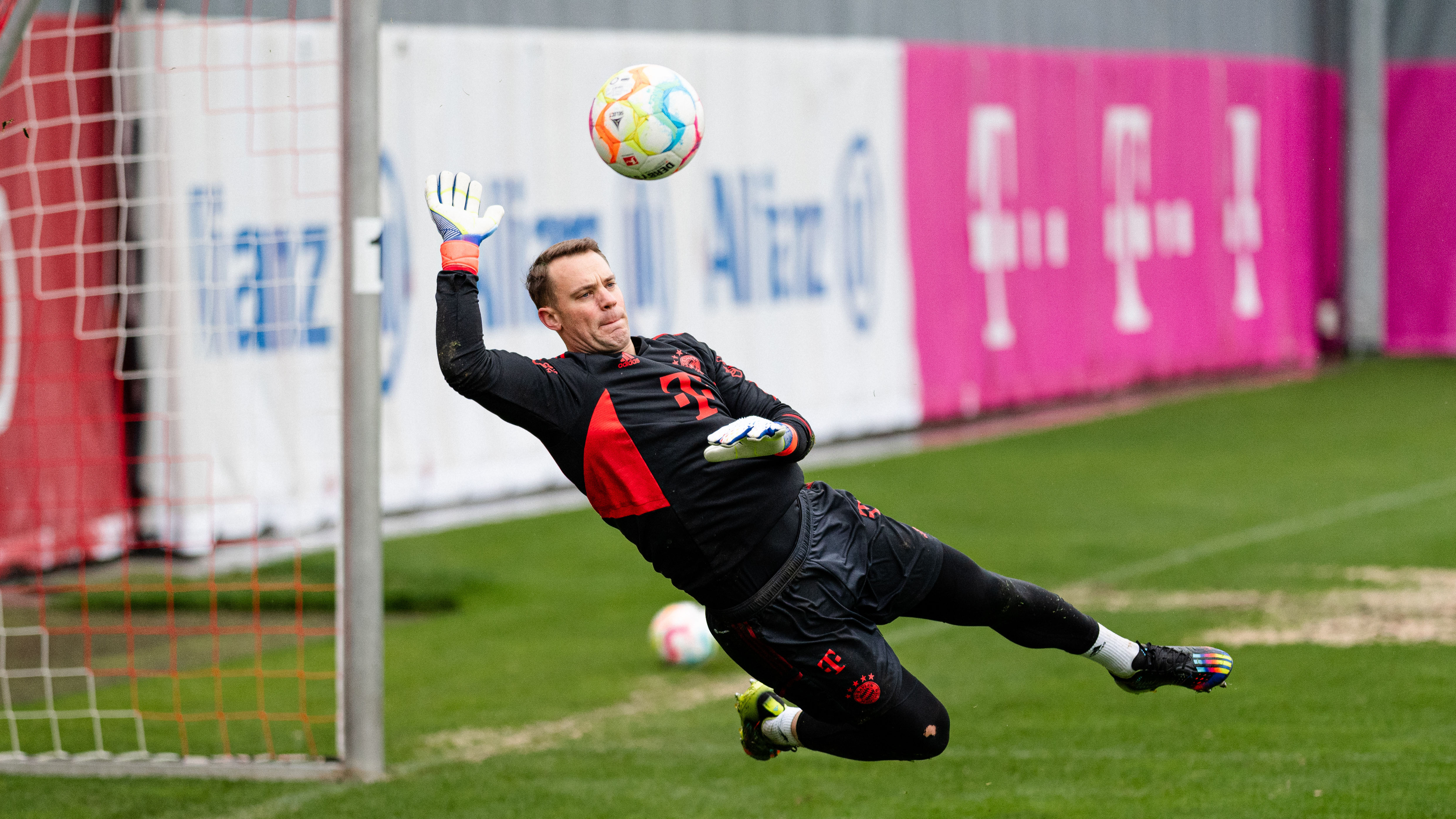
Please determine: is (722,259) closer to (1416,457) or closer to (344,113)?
(1416,457)

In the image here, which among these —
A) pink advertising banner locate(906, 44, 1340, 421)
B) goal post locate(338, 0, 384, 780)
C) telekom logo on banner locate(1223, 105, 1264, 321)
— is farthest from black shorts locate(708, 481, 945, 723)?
telekom logo on banner locate(1223, 105, 1264, 321)

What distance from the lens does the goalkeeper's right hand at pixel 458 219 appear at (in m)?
4.86

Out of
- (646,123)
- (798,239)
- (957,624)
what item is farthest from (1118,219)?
(646,123)

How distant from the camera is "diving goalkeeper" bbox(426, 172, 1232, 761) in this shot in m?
4.95

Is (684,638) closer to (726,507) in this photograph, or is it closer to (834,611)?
(834,611)

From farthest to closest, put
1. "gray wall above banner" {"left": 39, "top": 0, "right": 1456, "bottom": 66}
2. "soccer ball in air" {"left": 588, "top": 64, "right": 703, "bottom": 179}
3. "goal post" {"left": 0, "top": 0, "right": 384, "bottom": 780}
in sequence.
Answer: "gray wall above banner" {"left": 39, "top": 0, "right": 1456, "bottom": 66} → "goal post" {"left": 0, "top": 0, "right": 384, "bottom": 780} → "soccer ball in air" {"left": 588, "top": 64, "right": 703, "bottom": 179}

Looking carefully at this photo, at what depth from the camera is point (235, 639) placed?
31.1ft

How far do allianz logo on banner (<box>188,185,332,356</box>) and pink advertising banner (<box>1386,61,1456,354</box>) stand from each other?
55.5ft

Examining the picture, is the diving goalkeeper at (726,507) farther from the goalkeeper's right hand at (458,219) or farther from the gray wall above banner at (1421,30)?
the gray wall above banner at (1421,30)

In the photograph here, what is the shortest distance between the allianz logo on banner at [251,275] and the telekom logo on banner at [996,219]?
26.7 ft

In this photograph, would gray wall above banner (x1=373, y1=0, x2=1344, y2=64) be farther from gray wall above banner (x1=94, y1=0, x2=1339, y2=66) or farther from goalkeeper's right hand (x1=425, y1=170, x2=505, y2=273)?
goalkeeper's right hand (x1=425, y1=170, x2=505, y2=273)

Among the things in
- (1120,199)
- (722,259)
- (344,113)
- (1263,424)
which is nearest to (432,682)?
(344,113)

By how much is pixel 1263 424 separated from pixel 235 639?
11.0m

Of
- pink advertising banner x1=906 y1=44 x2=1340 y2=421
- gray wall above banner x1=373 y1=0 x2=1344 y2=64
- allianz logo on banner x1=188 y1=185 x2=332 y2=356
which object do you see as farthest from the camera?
pink advertising banner x1=906 y1=44 x2=1340 y2=421
